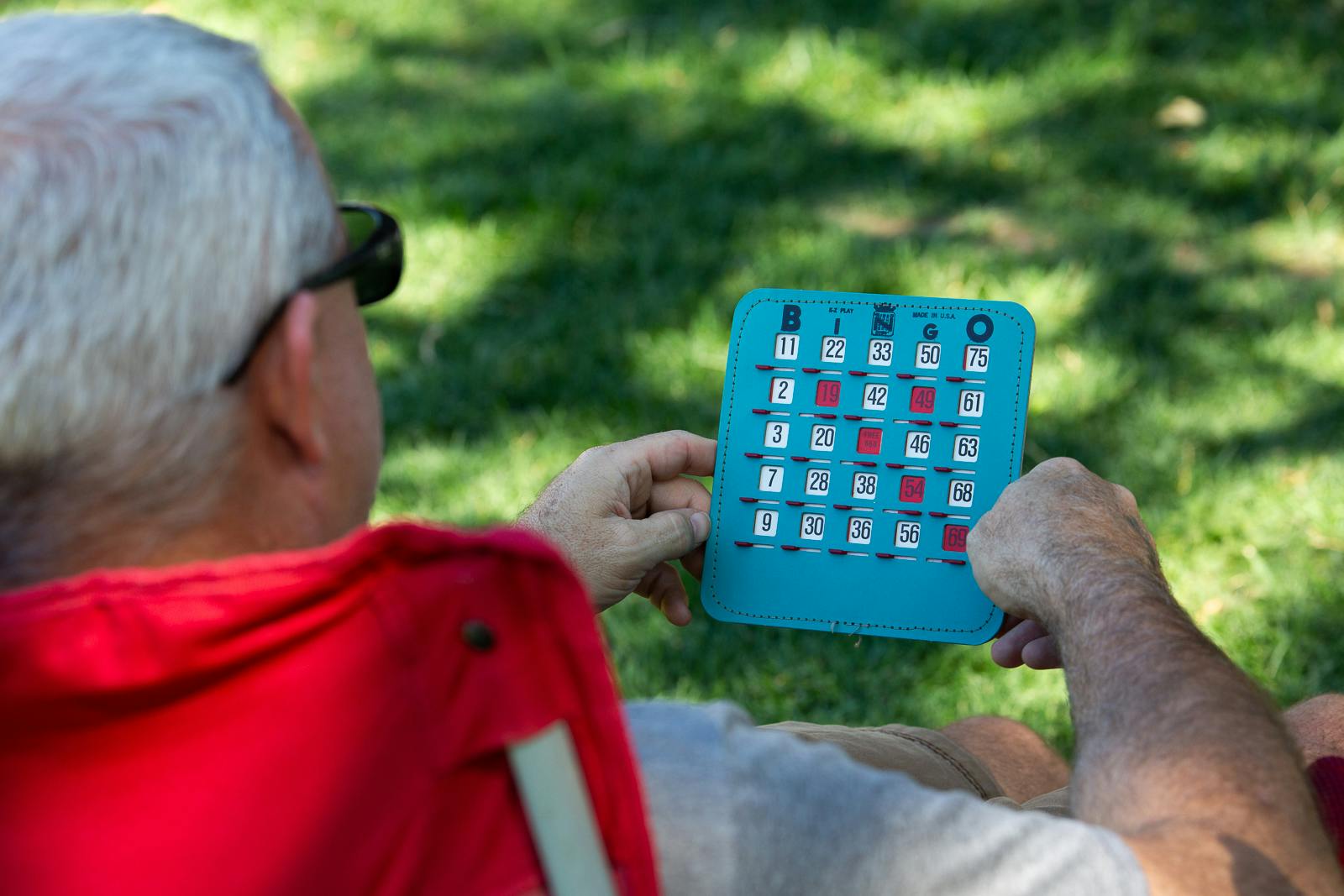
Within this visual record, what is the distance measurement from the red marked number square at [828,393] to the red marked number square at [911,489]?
12 centimetres

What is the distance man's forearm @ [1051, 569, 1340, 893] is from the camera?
3.55ft

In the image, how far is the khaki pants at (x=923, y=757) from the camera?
1642 millimetres

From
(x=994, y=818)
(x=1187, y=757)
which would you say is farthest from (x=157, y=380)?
(x=1187, y=757)

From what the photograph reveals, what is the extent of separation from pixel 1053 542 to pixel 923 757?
42 centimetres

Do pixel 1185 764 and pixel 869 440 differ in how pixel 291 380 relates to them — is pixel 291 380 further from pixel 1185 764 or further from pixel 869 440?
pixel 869 440

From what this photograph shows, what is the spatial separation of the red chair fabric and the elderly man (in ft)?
0.03

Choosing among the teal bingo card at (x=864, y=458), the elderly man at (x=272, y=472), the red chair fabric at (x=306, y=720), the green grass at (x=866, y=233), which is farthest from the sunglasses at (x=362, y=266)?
the green grass at (x=866, y=233)

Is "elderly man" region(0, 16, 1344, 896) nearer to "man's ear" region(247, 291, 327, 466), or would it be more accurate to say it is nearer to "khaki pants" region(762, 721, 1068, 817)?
"man's ear" region(247, 291, 327, 466)

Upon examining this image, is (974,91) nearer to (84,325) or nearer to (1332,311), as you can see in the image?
(1332,311)

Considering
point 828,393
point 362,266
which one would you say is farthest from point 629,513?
point 362,266

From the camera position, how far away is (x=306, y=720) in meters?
0.92

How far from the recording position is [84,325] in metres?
0.89

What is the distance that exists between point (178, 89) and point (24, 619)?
363 mm

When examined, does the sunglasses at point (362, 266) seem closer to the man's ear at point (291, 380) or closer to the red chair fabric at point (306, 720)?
the man's ear at point (291, 380)
